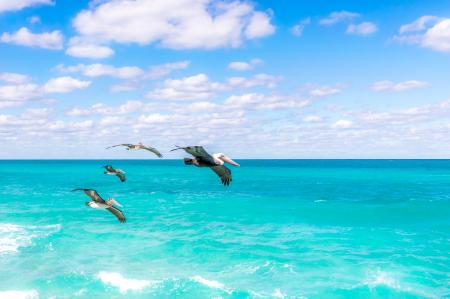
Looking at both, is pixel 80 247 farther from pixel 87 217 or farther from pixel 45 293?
pixel 87 217

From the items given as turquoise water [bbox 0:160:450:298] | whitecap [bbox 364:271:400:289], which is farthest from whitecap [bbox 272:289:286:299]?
whitecap [bbox 364:271:400:289]

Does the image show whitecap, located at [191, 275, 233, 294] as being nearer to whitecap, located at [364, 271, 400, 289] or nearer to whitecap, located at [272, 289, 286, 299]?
whitecap, located at [272, 289, 286, 299]

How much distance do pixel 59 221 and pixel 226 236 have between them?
2150 centimetres

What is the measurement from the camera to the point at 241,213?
57.5 meters

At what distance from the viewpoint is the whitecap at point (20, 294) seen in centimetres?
2611

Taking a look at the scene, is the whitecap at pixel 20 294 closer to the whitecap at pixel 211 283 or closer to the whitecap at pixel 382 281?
the whitecap at pixel 211 283

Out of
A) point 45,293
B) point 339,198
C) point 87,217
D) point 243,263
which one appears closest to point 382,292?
point 243,263

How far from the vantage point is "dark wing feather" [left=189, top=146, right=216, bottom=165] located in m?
14.5

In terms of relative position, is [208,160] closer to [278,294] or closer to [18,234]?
[278,294]

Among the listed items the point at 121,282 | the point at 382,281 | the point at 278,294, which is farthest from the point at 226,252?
the point at 382,281

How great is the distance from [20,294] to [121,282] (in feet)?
20.5

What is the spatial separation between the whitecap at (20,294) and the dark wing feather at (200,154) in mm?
17737

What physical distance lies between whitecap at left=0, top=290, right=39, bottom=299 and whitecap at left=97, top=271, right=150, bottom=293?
14.2 ft

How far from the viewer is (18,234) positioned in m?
42.0
